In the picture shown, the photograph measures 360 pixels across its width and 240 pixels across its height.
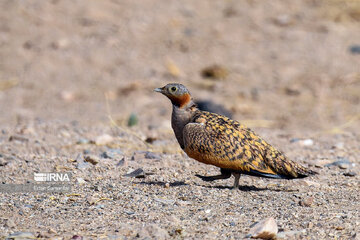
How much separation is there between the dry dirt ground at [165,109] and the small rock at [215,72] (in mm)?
44

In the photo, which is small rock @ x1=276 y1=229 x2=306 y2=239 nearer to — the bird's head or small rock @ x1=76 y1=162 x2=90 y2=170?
the bird's head

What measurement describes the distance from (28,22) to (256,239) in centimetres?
1048

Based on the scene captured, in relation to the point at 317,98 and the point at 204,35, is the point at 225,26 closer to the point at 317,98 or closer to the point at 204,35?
the point at 204,35

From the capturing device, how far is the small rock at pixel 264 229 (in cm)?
450

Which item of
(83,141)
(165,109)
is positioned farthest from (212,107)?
(83,141)

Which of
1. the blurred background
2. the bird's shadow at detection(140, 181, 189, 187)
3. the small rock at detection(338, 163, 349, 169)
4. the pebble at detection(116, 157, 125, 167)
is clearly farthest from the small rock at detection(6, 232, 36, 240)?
the blurred background

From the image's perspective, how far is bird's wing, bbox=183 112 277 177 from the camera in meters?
5.73

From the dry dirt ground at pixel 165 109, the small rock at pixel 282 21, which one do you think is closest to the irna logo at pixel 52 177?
the dry dirt ground at pixel 165 109

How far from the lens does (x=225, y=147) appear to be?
574 centimetres

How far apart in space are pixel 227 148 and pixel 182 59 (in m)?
7.57

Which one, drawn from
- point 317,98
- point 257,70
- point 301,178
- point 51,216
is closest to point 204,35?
point 257,70

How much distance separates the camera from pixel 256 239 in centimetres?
452

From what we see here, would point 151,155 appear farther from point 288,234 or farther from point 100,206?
point 288,234

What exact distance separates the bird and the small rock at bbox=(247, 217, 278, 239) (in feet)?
3.74
